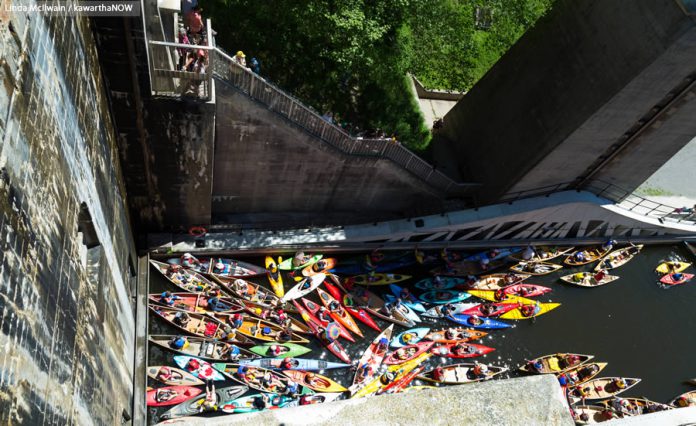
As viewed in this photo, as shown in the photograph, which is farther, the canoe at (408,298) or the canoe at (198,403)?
the canoe at (408,298)

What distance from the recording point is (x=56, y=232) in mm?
15312

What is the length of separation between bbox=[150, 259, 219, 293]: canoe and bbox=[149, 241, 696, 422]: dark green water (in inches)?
15.1

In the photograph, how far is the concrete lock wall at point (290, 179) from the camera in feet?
87.2

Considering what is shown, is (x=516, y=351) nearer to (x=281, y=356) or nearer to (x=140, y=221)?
(x=281, y=356)

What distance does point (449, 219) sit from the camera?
1289 inches

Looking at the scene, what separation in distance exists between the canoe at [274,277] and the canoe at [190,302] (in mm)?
2244

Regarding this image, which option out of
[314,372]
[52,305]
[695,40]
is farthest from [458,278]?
[52,305]

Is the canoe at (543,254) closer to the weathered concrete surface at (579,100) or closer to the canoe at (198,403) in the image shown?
the weathered concrete surface at (579,100)

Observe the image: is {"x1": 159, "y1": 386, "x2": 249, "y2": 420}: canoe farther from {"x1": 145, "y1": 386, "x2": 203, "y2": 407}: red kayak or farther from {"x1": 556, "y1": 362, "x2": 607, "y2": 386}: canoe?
{"x1": 556, "y1": 362, "x2": 607, "y2": 386}: canoe

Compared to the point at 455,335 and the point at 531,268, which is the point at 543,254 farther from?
the point at 455,335

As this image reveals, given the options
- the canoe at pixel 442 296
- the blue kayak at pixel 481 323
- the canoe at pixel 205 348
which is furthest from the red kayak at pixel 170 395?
the blue kayak at pixel 481 323

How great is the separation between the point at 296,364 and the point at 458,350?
819 cm

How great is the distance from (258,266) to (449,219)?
33.5 feet

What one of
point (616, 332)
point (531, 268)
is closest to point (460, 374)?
point (531, 268)
